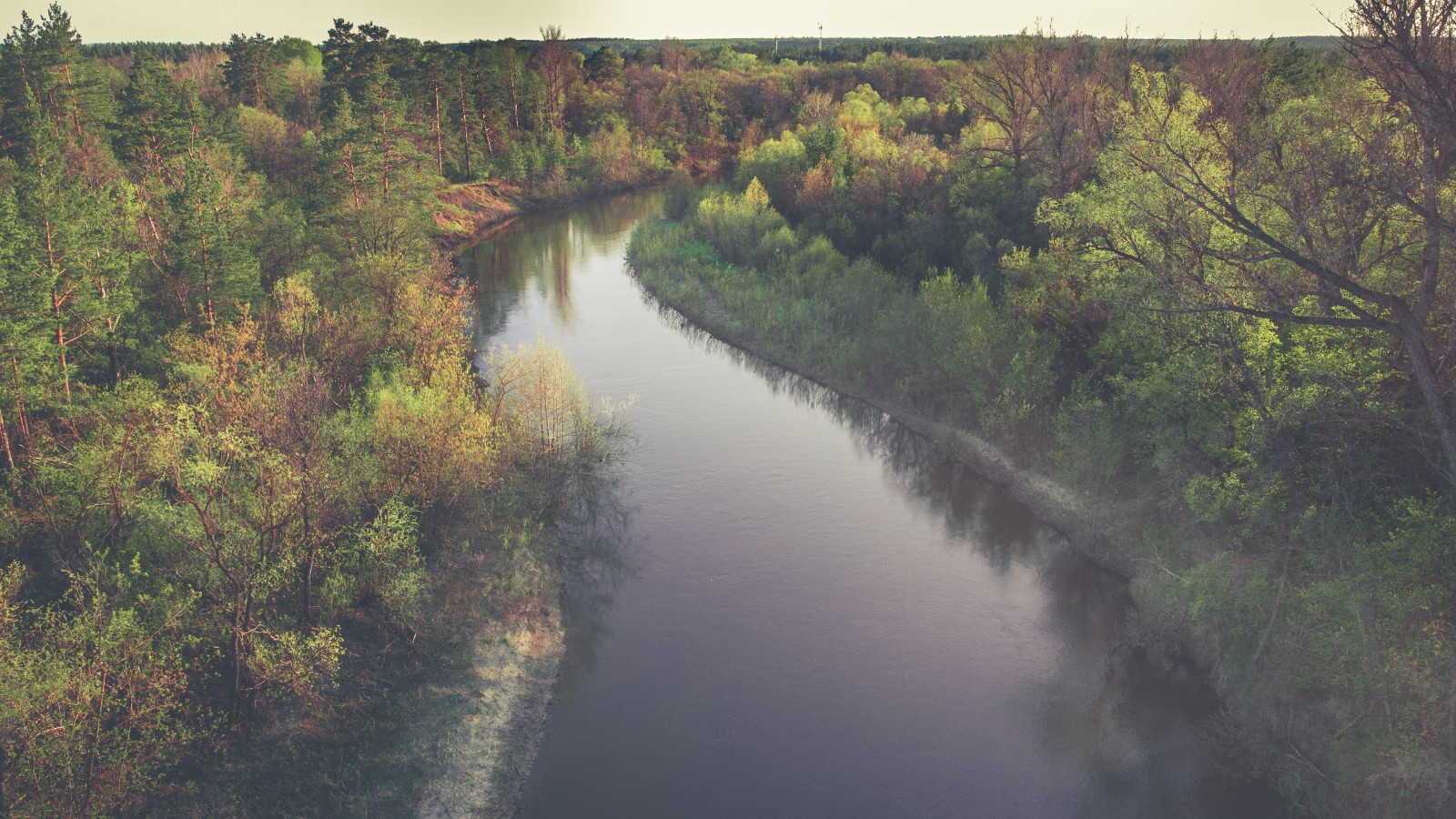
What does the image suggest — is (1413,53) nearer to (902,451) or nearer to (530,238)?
(902,451)

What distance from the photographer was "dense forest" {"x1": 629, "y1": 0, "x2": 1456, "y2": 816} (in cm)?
1748

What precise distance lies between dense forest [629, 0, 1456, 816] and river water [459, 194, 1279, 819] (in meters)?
2.31

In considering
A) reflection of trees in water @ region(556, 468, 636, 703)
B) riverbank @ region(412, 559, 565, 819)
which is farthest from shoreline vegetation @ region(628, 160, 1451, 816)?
riverbank @ region(412, 559, 565, 819)

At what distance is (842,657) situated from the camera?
995 inches

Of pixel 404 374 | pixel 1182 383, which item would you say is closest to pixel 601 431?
pixel 404 374

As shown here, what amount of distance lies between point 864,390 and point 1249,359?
70.0 feet

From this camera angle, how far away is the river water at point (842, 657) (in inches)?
826

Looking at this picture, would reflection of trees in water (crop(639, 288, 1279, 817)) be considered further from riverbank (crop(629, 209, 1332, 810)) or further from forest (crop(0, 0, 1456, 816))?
forest (crop(0, 0, 1456, 816))

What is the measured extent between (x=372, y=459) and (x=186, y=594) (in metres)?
5.87

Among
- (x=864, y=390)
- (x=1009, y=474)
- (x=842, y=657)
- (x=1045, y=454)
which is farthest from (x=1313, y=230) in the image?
(x=864, y=390)

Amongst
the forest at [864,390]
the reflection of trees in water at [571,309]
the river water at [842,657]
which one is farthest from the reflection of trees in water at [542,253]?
the river water at [842,657]

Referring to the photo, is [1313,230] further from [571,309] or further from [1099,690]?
[571,309]

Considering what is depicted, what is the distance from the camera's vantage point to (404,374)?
3225 cm

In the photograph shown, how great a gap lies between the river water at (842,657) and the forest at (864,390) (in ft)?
6.98
